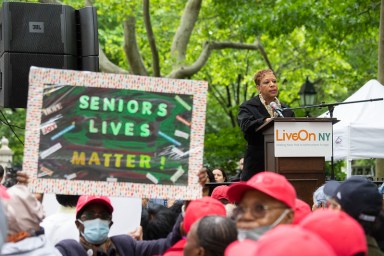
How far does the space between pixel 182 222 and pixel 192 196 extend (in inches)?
10.0

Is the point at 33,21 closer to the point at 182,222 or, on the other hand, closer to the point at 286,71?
the point at 182,222

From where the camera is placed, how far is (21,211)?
5395 mm

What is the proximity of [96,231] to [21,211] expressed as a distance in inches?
49.2

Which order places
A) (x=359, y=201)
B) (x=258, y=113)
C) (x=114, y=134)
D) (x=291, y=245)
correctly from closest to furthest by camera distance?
1. (x=291, y=245)
2. (x=359, y=201)
3. (x=114, y=134)
4. (x=258, y=113)

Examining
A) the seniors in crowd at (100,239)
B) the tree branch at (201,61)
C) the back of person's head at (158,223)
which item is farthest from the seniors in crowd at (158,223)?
the tree branch at (201,61)

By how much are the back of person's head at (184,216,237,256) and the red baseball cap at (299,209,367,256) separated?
86cm

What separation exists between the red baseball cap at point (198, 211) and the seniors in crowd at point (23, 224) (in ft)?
2.77

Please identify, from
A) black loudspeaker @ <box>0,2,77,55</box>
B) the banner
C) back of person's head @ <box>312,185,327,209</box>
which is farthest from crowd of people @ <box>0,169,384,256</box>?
black loudspeaker @ <box>0,2,77,55</box>

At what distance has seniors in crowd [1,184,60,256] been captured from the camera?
5375 millimetres

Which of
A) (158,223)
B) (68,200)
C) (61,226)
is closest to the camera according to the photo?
(61,226)

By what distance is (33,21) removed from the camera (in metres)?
10.2

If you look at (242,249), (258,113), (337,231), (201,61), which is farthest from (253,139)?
(201,61)

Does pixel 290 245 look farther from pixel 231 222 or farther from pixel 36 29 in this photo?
pixel 36 29

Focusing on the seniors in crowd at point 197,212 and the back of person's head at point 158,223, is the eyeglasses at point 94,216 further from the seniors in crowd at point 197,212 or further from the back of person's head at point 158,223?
the back of person's head at point 158,223
